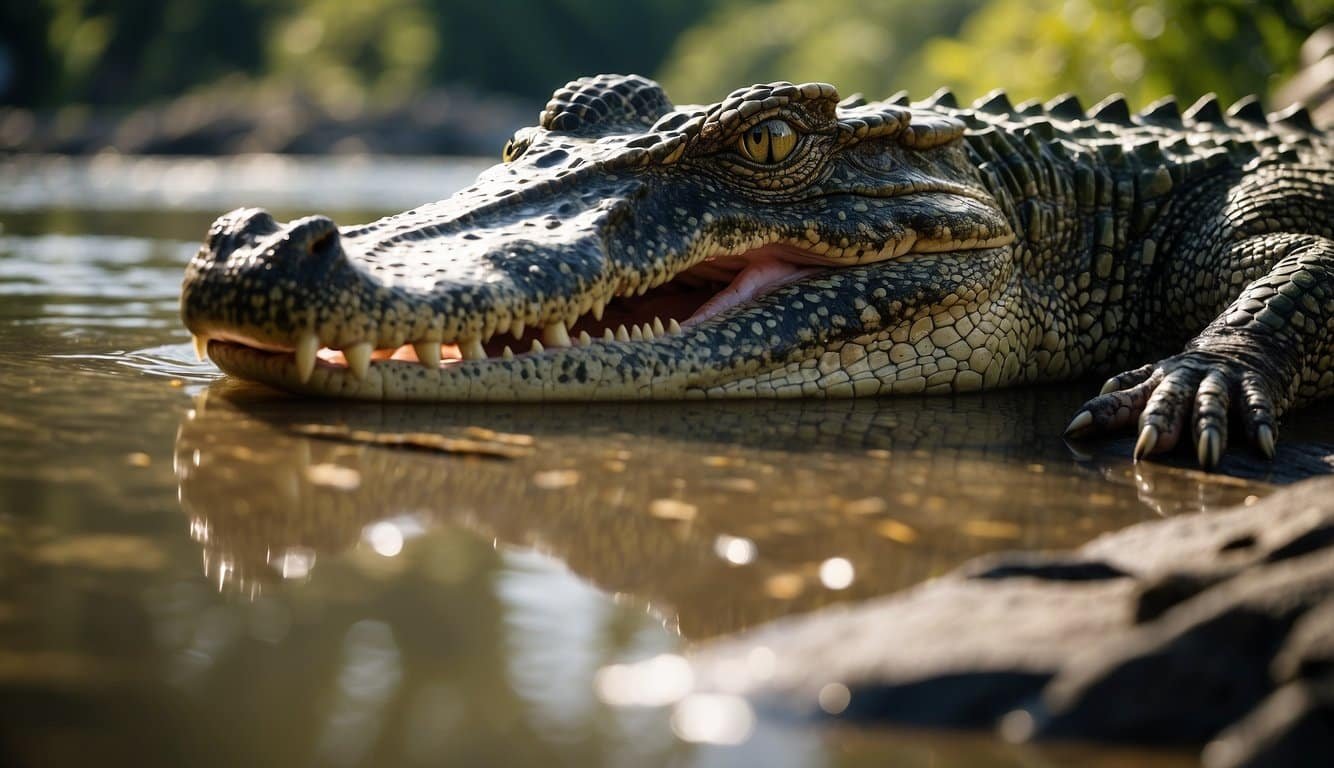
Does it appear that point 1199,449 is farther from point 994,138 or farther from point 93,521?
point 93,521

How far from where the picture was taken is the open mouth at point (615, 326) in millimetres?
3953

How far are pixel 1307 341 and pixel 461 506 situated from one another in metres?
2.97

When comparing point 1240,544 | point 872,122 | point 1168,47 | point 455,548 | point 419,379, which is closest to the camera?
point 1240,544

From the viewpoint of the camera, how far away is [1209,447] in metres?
3.88

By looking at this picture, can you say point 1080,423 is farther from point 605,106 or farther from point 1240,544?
Result: point 605,106

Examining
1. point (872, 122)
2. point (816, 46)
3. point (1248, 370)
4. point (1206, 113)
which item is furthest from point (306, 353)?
point (816, 46)

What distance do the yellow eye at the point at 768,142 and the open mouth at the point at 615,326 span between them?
290 millimetres

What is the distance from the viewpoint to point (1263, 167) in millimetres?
5754

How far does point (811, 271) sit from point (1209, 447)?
4.57 feet

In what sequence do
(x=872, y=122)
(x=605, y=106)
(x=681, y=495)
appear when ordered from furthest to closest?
1. (x=605, y=106)
2. (x=872, y=122)
3. (x=681, y=495)

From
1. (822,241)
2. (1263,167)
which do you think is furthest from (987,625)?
(1263,167)

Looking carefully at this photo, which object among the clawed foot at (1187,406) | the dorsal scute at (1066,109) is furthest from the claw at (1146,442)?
the dorsal scute at (1066,109)

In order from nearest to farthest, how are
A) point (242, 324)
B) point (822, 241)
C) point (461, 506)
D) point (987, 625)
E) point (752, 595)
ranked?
point (987, 625) → point (752, 595) → point (461, 506) → point (242, 324) → point (822, 241)

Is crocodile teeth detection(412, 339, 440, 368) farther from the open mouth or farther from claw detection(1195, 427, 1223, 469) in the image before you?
claw detection(1195, 427, 1223, 469)
